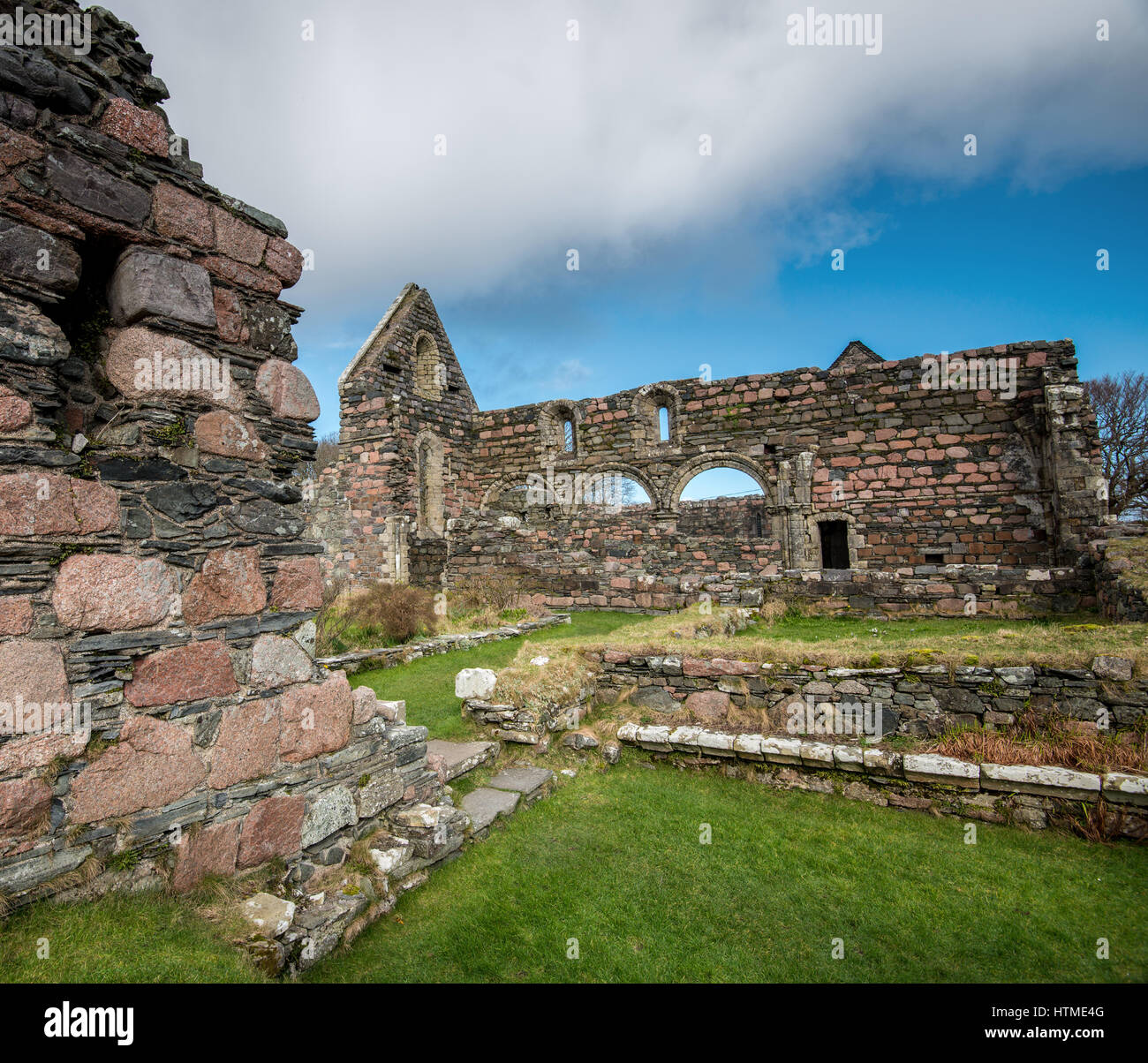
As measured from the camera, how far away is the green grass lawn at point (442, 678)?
20.1 feet

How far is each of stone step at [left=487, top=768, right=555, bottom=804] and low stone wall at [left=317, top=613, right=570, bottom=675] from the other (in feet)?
12.8

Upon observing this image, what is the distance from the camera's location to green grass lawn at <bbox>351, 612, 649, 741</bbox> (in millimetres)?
6134

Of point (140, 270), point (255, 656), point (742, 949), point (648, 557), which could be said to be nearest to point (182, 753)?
point (255, 656)

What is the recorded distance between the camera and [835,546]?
61.6 feet

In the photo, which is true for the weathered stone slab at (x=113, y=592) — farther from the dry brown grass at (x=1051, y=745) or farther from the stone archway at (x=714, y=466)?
the stone archway at (x=714, y=466)

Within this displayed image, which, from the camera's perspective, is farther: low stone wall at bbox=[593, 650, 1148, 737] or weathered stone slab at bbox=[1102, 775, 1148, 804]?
low stone wall at bbox=[593, 650, 1148, 737]

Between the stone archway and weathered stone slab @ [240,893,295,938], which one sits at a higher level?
the stone archway

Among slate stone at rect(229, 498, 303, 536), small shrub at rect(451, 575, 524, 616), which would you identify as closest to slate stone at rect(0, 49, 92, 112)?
slate stone at rect(229, 498, 303, 536)

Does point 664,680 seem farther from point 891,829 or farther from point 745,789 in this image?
point 891,829

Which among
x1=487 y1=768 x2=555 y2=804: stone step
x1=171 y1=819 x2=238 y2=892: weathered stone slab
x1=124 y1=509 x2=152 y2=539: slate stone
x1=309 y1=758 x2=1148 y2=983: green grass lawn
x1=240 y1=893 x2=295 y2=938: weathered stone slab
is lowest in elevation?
x1=309 y1=758 x2=1148 y2=983: green grass lawn

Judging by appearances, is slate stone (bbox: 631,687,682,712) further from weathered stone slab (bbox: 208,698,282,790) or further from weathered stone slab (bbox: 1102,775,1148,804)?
weathered stone slab (bbox: 208,698,282,790)

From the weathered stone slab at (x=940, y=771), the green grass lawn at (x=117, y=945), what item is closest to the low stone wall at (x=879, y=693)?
the weathered stone slab at (x=940, y=771)

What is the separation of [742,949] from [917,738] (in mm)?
2917
